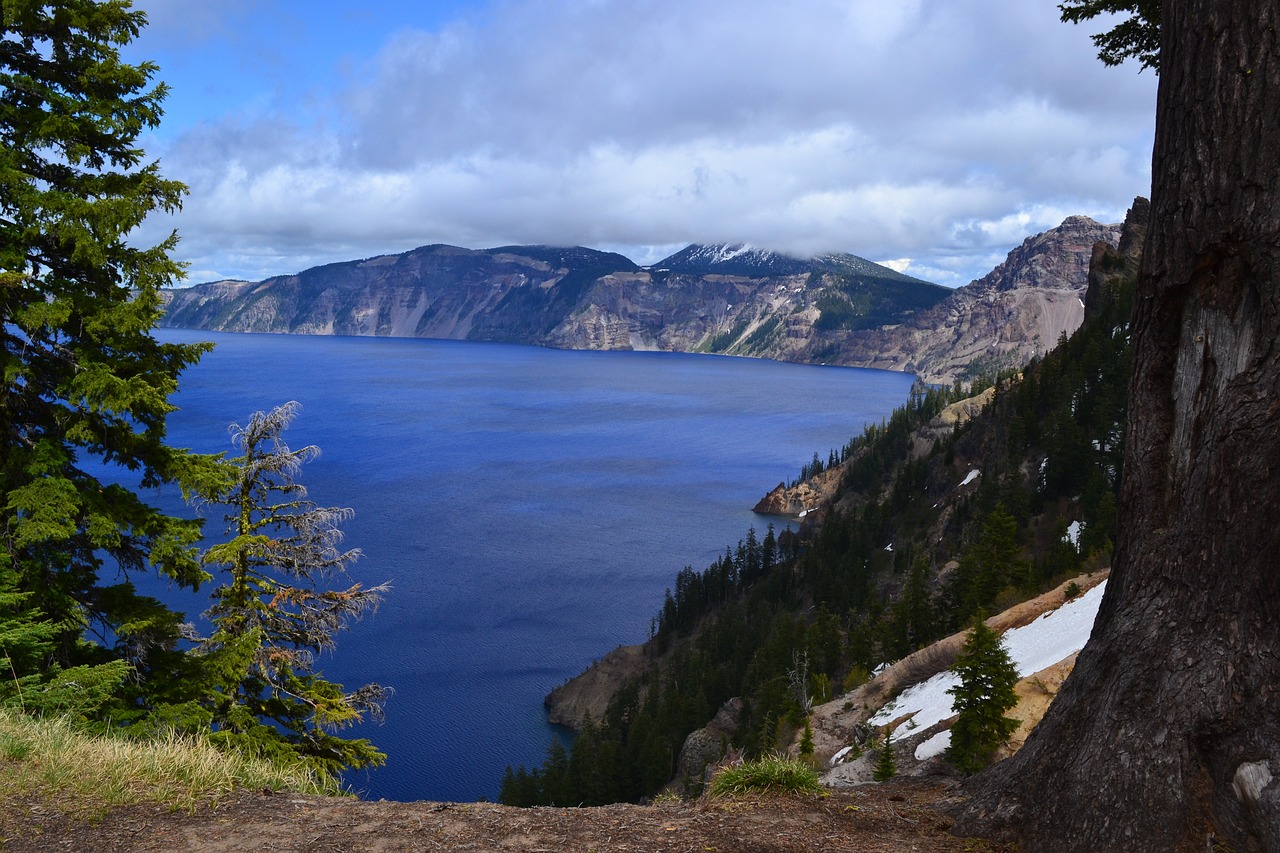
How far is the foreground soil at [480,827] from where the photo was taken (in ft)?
22.3

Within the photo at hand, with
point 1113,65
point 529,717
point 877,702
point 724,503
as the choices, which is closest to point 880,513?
point 724,503

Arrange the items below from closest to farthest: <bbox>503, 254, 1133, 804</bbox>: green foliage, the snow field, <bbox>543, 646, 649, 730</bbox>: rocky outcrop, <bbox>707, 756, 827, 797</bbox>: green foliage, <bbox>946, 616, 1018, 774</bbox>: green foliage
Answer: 1. <bbox>707, 756, 827, 797</bbox>: green foliage
2. <bbox>946, 616, 1018, 774</bbox>: green foliage
3. the snow field
4. <bbox>503, 254, 1133, 804</bbox>: green foliage
5. <bbox>543, 646, 649, 730</bbox>: rocky outcrop

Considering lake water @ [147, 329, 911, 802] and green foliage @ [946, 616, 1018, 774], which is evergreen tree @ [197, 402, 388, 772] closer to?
lake water @ [147, 329, 911, 802]

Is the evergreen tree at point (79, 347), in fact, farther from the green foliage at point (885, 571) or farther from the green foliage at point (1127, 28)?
the green foliage at point (885, 571)

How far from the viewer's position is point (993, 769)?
314 inches

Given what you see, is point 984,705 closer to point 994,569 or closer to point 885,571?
point 994,569

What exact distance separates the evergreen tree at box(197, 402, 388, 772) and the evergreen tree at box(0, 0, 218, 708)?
72.9 inches

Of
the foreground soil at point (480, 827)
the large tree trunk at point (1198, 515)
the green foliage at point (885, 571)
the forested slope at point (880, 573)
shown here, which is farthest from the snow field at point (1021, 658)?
the large tree trunk at point (1198, 515)

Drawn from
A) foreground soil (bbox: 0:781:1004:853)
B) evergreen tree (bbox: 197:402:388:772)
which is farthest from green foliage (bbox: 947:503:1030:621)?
foreground soil (bbox: 0:781:1004:853)

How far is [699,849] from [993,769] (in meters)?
3.11

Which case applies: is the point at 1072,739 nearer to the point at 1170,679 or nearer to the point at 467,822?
the point at 1170,679

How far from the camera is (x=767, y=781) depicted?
8.34 m

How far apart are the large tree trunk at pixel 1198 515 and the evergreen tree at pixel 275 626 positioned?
10.9 metres

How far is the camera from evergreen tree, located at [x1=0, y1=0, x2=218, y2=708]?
10109mm
